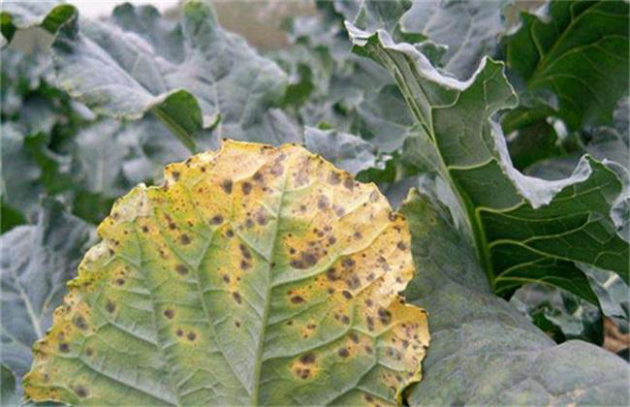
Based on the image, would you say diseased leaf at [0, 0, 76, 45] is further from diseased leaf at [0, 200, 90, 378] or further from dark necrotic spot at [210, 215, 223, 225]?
dark necrotic spot at [210, 215, 223, 225]

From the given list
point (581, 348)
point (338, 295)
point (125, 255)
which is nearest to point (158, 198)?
point (125, 255)

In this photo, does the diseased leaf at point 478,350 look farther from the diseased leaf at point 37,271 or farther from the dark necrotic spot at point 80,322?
the diseased leaf at point 37,271

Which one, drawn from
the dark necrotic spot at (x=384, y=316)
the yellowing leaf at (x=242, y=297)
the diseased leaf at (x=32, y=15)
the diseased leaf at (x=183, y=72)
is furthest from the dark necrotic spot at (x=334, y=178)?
the diseased leaf at (x=32, y=15)

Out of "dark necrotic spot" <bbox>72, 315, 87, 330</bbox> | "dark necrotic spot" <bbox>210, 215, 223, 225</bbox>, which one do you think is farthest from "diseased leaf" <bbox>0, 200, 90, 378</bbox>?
"dark necrotic spot" <bbox>210, 215, 223, 225</bbox>

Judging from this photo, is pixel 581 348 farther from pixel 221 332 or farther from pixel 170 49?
pixel 170 49

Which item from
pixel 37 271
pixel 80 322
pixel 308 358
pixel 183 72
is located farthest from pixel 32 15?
pixel 308 358
